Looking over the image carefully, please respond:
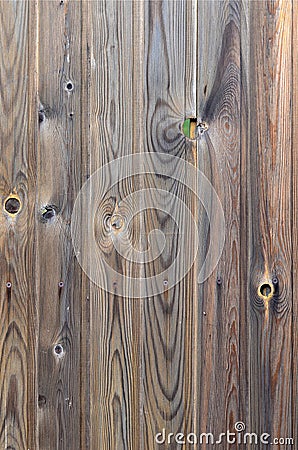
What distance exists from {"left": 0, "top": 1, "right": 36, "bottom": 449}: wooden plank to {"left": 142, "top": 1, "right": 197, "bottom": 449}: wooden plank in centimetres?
30

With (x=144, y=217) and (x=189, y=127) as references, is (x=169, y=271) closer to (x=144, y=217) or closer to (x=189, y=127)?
(x=144, y=217)

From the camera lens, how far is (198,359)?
1463 millimetres

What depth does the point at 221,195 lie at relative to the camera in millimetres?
1457

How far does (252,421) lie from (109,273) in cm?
55

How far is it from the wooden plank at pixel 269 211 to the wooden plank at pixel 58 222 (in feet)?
1.51

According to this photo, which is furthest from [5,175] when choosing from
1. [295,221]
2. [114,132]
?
[295,221]

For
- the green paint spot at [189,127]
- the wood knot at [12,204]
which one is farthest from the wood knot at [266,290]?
the wood knot at [12,204]

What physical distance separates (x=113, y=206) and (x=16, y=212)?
10.1 inches

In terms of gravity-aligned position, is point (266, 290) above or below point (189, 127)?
below

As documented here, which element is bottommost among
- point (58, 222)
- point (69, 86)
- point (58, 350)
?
point (58, 350)

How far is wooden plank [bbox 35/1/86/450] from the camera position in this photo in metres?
1.44

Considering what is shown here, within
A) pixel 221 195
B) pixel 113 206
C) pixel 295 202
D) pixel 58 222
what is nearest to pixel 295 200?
pixel 295 202

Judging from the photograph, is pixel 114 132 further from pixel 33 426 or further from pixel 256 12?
pixel 33 426

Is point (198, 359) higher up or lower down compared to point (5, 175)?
lower down
